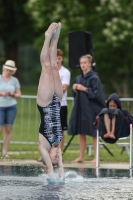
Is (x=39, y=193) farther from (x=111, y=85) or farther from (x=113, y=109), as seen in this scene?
(x=111, y=85)

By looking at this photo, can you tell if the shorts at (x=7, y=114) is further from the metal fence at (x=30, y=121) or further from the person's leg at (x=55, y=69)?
the person's leg at (x=55, y=69)

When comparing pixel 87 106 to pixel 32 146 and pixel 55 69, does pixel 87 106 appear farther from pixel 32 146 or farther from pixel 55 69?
pixel 32 146

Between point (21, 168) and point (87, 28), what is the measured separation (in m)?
21.8

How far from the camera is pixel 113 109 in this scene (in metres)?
14.3

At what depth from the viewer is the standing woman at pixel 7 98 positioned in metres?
15.6

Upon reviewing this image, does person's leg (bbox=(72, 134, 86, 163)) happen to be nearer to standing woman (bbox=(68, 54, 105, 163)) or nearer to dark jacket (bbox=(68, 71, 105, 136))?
standing woman (bbox=(68, 54, 105, 163))

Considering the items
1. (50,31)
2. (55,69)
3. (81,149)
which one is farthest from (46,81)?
(81,149)

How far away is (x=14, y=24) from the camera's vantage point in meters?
47.5

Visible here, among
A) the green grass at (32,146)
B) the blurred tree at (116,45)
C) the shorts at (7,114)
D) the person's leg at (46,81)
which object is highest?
the blurred tree at (116,45)

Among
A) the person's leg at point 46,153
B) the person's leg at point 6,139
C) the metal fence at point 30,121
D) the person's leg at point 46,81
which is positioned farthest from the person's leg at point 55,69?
the metal fence at point 30,121

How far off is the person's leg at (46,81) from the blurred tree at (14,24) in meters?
34.5

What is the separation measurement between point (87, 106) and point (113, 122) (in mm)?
1077

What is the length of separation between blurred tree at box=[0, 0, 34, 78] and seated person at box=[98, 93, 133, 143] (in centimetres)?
3228

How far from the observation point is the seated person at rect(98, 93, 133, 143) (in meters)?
14.3
